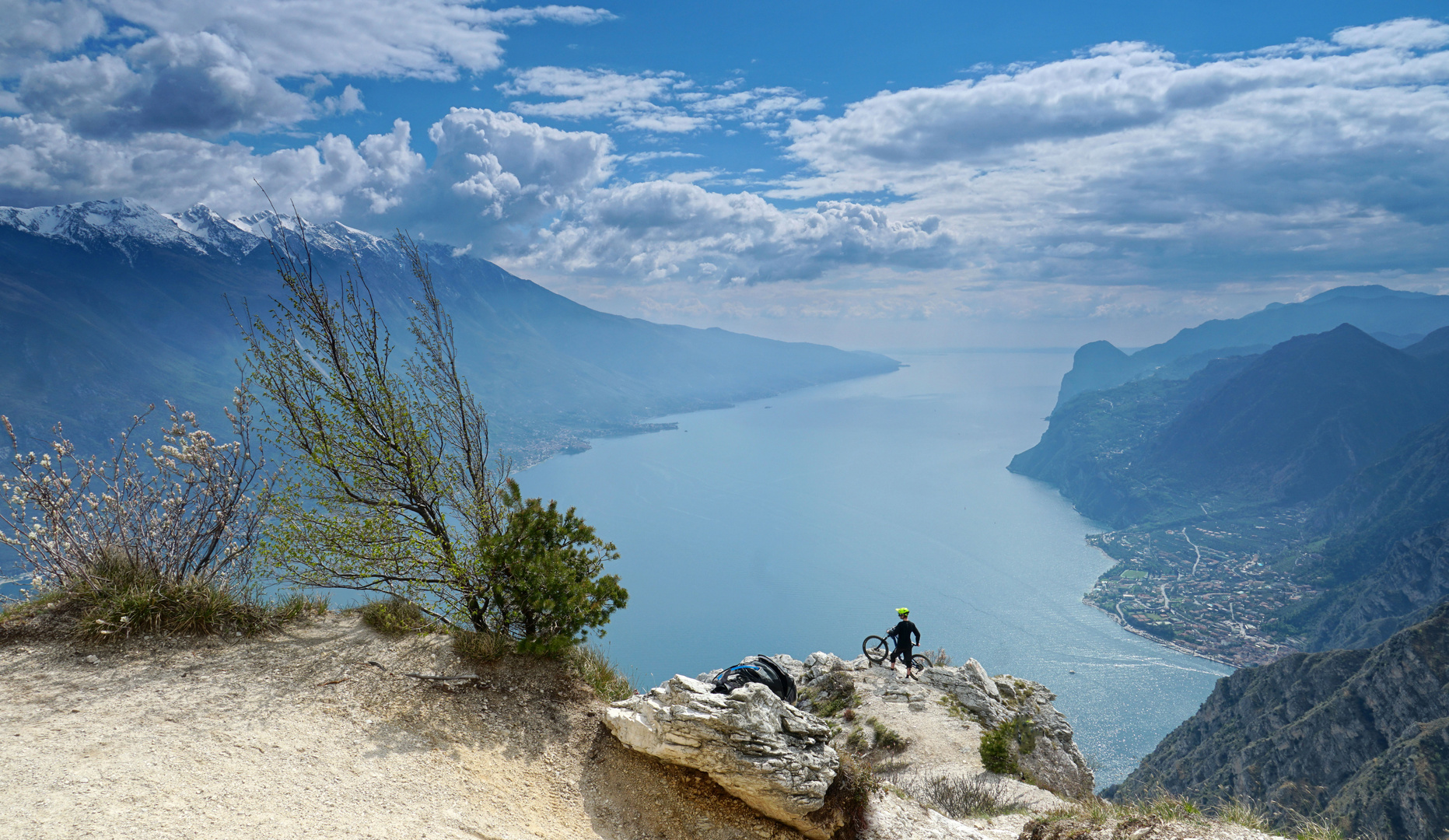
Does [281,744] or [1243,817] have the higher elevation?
[281,744]

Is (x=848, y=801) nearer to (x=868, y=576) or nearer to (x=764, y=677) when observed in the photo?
(x=764, y=677)

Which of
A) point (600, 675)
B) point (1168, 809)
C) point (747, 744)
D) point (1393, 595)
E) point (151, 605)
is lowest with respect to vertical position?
point (1393, 595)

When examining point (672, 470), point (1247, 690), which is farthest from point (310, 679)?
point (672, 470)

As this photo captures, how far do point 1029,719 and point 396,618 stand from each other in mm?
14627

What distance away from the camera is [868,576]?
98062 mm

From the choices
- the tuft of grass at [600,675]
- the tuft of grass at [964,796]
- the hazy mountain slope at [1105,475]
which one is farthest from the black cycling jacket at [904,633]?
the hazy mountain slope at [1105,475]

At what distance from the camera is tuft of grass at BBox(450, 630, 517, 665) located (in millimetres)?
9219

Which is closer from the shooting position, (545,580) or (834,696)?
(545,580)

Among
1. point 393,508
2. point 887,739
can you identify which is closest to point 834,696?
point 887,739

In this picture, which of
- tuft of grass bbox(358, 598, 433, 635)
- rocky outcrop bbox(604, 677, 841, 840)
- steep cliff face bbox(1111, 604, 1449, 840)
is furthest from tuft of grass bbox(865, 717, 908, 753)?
steep cliff face bbox(1111, 604, 1449, 840)

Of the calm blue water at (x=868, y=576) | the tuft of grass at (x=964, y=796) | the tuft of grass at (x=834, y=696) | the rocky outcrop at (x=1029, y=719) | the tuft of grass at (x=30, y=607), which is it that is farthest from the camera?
the calm blue water at (x=868, y=576)

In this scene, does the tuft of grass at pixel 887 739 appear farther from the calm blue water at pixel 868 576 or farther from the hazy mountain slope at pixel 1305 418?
the hazy mountain slope at pixel 1305 418

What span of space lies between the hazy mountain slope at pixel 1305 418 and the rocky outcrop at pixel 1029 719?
17931 cm

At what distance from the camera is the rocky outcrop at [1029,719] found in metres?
14.7
